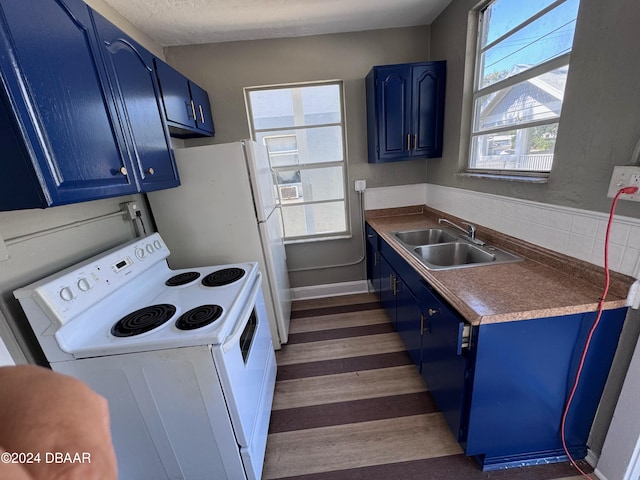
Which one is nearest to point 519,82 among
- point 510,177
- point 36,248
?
point 510,177

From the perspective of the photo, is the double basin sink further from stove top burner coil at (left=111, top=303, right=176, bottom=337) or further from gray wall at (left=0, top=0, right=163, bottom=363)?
gray wall at (left=0, top=0, right=163, bottom=363)

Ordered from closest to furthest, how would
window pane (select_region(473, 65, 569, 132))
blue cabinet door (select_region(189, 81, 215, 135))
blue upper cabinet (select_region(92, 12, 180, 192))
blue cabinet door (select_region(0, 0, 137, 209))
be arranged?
blue cabinet door (select_region(0, 0, 137, 209)) → blue upper cabinet (select_region(92, 12, 180, 192)) → window pane (select_region(473, 65, 569, 132)) → blue cabinet door (select_region(189, 81, 215, 135))

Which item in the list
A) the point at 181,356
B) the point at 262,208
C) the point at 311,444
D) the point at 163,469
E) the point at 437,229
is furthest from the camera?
the point at 437,229

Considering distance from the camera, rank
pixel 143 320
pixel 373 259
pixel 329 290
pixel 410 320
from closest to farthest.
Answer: pixel 143 320 → pixel 410 320 → pixel 373 259 → pixel 329 290

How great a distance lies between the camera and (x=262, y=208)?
5.68ft

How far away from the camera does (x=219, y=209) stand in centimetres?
170

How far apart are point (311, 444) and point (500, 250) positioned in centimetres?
156

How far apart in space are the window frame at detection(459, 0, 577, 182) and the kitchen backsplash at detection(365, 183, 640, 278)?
0.51 ft

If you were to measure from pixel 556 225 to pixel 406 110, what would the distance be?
1.42 metres

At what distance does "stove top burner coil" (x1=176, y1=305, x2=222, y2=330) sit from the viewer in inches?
39.4

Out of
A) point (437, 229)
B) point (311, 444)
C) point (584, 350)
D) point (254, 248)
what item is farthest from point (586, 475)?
point (254, 248)

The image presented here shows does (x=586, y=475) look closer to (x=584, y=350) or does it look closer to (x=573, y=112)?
(x=584, y=350)

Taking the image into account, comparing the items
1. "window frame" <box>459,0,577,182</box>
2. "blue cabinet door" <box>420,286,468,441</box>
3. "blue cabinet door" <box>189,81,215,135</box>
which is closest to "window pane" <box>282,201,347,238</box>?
"blue cabinet door" <box>189,81,215,135</box>

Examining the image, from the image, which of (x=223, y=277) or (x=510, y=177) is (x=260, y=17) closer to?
(x=223, y=277)
